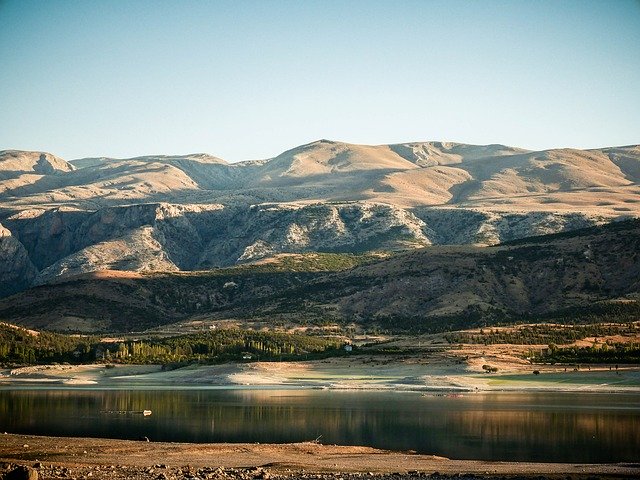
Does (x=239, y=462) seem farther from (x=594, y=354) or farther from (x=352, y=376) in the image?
(x=594, y=354)

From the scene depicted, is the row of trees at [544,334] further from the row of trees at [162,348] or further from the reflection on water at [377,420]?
the reflection on water at [377,420]

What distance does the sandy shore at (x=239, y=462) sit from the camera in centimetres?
4397

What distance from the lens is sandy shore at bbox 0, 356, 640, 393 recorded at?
346 feet

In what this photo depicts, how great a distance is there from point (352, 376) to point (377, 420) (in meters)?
49.1

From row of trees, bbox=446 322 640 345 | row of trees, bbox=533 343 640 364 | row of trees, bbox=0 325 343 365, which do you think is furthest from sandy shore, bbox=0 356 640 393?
row of trees, bbox=446 322 640 345

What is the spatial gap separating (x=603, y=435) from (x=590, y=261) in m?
140

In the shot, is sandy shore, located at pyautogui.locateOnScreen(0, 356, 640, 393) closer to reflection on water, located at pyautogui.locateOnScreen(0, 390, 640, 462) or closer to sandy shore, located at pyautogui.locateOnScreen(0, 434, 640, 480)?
reflection on water, located at pyautogui.locateOnScreen(0, 390, 640, 462)

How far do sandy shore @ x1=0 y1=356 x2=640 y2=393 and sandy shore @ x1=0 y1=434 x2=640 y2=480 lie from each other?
5247 cm

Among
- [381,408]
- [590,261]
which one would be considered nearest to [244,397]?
[381,408]

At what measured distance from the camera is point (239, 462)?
161ft

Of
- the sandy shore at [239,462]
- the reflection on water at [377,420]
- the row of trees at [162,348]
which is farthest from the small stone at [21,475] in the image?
the row of trees at [162,348]

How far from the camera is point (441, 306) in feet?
623

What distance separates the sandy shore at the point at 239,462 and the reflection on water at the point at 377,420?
4.11 meters

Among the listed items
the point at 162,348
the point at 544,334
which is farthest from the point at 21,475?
the point at 544,334
